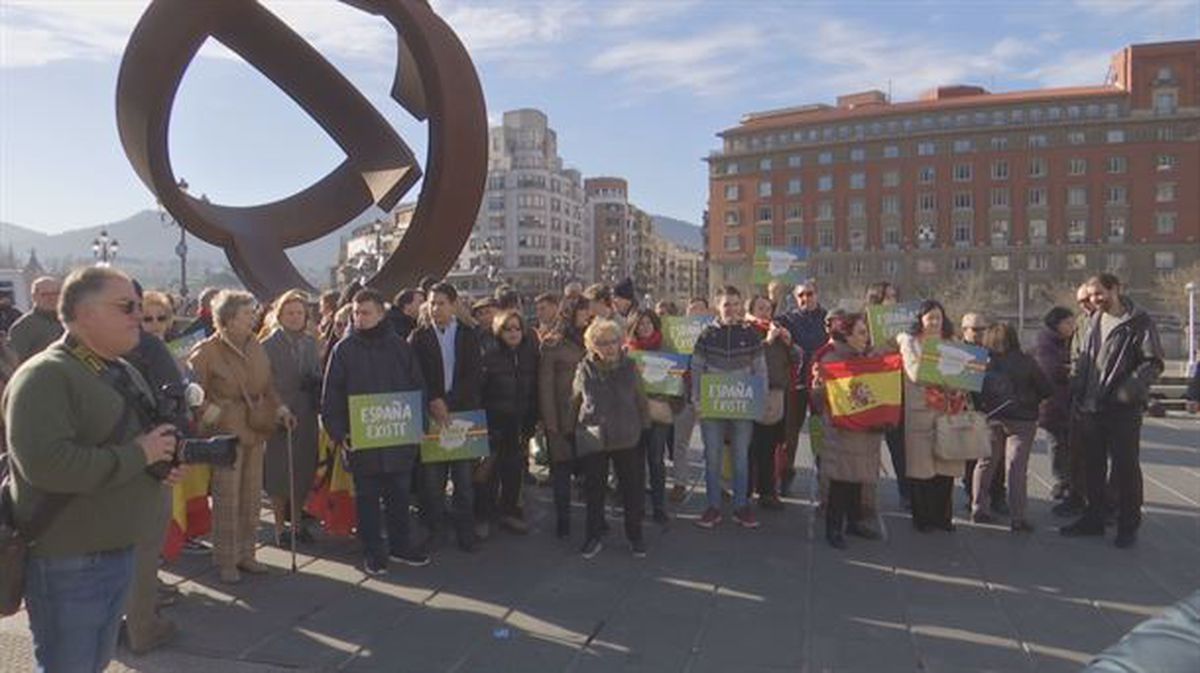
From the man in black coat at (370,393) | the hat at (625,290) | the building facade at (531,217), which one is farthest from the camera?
the building facade at (531,217)

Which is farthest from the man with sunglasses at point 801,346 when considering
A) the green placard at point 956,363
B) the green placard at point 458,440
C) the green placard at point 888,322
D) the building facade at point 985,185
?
the building facade at point 985,185

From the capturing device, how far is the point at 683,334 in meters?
8.15

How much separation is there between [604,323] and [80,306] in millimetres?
4049

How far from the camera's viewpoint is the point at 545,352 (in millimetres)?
6934

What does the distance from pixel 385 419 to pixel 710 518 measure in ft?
9.32

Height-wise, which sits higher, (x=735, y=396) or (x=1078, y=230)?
(x=1078, y=230)

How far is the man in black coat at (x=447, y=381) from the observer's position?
647 cm

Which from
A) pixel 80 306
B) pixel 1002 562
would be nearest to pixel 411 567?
pixel 80 306

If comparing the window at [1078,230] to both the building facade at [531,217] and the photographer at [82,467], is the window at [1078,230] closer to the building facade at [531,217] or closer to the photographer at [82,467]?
the building facade at [531,217]

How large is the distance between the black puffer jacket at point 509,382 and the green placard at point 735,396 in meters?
1.47

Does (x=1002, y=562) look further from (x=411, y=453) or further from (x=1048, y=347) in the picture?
(x=411, y=453)

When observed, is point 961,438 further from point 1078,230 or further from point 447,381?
point 1078,230

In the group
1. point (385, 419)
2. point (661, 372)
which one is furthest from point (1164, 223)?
point (385, 419)

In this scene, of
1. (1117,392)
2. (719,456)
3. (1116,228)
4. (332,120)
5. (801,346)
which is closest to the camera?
(1117,392)
